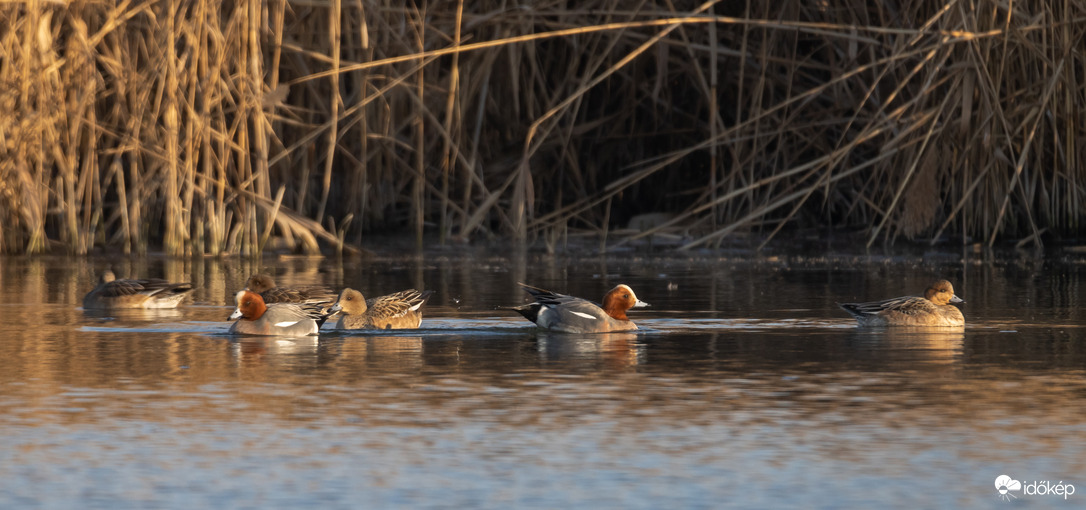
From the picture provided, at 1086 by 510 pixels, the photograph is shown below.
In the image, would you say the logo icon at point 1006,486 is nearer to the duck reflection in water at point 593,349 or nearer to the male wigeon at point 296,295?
the duck reflection in water at point 593,349

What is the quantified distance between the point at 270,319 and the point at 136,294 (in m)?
2.15

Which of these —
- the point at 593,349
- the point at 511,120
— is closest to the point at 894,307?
the point at 593,349

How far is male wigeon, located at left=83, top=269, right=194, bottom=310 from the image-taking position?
40.9 ft

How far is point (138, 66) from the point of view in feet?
60.4

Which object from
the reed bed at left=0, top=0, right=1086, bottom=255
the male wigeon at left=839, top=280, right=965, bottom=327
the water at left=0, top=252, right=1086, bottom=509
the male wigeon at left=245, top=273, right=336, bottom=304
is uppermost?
the reed bed at left=0, top=0, right=1086, bottom=255

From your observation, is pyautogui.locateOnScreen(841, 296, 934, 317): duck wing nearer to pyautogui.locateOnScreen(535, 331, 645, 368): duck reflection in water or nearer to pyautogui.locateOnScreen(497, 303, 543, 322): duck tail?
pyautogui.locateOnScreen(535, 331, 645, 368): duck reflection in water

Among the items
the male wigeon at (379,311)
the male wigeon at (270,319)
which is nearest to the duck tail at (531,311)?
the male wigeon at (379,311)

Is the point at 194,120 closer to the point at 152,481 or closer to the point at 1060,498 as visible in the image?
the point at 152,481

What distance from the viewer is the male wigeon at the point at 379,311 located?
11.0 metres

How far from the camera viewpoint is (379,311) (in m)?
11.0

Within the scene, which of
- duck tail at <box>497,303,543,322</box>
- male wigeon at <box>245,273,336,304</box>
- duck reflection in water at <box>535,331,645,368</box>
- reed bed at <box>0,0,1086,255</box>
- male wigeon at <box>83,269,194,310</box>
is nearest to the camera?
duck reflection in water at <box>535,331,645,368</box>

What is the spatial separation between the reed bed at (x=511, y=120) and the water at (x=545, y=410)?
15.1 ft

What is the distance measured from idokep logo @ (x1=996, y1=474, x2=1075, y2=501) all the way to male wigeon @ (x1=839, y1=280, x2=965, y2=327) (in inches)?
213

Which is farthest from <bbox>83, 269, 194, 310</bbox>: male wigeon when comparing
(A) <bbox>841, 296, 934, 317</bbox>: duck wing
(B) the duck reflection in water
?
(A) <bbox>841, 296, 934, 317</bbox>: duck wing
